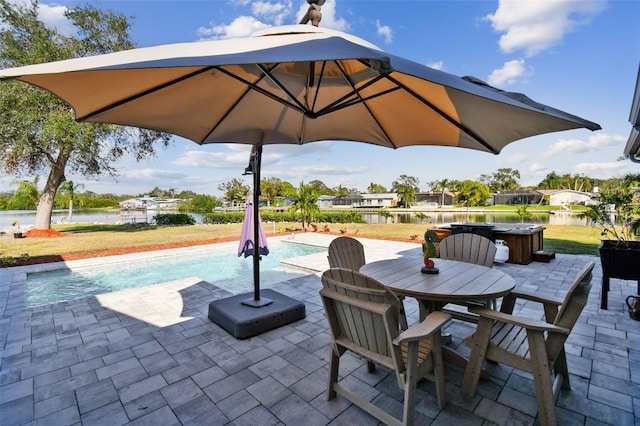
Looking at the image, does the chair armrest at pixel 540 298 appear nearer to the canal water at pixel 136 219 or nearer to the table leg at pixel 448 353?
the table leg at pixel 448 353

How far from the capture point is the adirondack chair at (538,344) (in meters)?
1.63

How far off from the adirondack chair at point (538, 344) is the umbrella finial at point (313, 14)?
232cm

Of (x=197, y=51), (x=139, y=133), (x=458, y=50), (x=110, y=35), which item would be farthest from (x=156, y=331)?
(x=110, y=35)

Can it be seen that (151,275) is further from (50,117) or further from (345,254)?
(50,117)

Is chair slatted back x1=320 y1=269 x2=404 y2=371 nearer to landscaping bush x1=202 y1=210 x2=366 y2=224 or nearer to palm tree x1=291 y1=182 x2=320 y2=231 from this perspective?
palm tree x1=291 y1=182 x2=320 y2=231

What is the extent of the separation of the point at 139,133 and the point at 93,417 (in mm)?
A: 14450

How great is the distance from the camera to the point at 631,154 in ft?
17.4

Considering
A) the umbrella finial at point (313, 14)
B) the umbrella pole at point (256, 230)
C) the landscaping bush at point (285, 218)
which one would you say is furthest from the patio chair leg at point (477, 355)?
the landscaping bush at point (285, 218)

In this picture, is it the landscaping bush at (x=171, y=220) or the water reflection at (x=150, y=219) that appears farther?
the landscaping bush at (x=171, y=220)

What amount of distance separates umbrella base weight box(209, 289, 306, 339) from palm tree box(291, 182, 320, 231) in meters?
9.90

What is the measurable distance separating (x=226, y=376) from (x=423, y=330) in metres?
1.56

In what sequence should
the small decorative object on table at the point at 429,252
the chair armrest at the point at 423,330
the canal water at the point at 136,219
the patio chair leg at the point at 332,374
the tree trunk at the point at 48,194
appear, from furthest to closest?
the canal water at the point at 136,219, the tree trunk at the point at 48,194, the small decorative object on table at the point at 429,252, the patio chair leg at the point at 332,374, the chair armrest at the point at 423,330

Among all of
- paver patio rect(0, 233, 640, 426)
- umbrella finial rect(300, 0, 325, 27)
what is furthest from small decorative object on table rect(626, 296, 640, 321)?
umbrella finial rect(300, 0, 325, 27)

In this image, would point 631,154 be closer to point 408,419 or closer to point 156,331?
point 408,419
